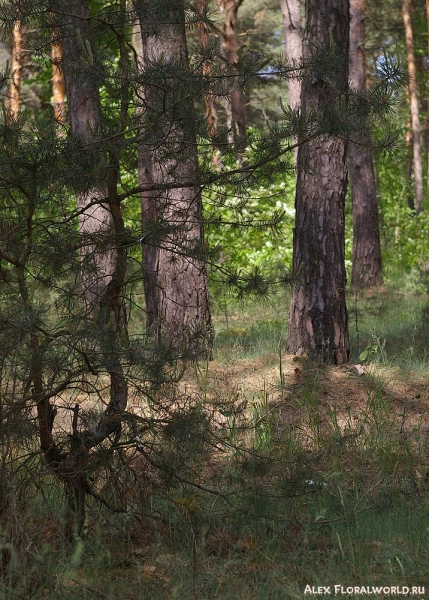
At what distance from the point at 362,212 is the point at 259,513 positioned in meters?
12.1

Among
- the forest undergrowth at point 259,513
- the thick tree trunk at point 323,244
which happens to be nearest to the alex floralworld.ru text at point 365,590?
the forest undergrowth at point 259,513

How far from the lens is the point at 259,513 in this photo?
14.6ft

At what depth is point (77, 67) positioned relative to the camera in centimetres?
416

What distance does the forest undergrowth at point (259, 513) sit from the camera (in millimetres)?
3516

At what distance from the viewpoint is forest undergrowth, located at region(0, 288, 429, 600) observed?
3516 mm

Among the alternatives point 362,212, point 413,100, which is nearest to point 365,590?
point 362,212

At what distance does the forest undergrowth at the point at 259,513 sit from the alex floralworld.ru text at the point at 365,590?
0.04 m

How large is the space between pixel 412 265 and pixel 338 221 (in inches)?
444

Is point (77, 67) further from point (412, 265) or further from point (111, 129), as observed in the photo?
point (412, 265)

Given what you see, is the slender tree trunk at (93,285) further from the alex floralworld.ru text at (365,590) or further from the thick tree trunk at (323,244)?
the thick tree trunk at (323,244)

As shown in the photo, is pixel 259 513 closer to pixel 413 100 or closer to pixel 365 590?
pixel 365 590

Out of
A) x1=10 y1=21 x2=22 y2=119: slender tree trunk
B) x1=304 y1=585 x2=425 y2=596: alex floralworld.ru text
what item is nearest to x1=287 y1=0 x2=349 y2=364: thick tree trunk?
x1=10 y1=21 x2=22 y2=119: slender tree trunk

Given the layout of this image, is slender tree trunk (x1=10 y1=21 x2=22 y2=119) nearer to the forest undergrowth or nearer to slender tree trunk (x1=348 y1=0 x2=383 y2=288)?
the forest undergrowth

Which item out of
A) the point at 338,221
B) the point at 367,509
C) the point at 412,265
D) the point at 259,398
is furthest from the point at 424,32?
the point at 367,509
